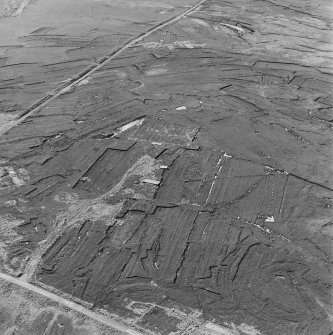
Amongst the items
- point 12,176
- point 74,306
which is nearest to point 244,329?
point 74,306

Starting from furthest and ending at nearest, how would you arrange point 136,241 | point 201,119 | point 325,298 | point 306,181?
point 201,119, point 306,181, point 136,241, point 325,298

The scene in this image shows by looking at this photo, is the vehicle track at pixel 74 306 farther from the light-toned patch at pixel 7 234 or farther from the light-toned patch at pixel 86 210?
the light-toned patch at pixel 86 210

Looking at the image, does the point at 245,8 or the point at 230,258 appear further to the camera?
the point at 245,8

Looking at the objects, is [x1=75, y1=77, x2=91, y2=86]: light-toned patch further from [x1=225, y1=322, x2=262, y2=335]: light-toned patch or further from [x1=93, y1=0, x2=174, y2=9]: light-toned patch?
[x1=225, y1=322, x2=262, y2=335]: light-toned patch

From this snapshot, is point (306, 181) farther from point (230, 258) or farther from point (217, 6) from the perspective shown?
point (217, 6)

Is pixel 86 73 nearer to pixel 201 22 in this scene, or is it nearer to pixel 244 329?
pixel 201 22

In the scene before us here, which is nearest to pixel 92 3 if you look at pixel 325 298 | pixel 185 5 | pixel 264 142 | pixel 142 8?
pixel 142 8

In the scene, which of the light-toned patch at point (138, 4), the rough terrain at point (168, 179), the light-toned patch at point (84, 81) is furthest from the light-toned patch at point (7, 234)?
the light-toned patch at point (138, 4)

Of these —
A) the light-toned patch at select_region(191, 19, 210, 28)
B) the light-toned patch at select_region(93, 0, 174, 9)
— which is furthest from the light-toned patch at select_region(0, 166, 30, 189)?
the light-toned patch at select_region(93, 0, 174, 9)
